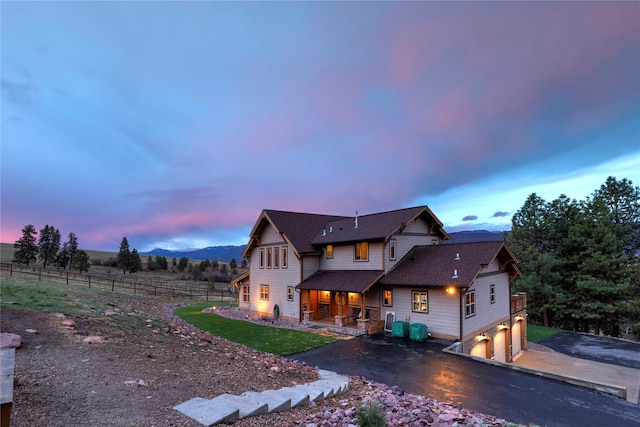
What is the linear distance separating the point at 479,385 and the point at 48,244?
3312 inches

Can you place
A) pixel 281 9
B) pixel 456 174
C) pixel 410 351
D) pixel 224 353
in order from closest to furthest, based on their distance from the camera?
pixel 224 353
pixel 410 351
pixel 281 9
pixel 456 174

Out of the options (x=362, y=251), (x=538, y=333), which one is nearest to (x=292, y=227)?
(x=362, y=251)

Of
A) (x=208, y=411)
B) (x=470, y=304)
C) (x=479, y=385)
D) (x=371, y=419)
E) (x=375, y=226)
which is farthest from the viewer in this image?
(x=375, y=226)

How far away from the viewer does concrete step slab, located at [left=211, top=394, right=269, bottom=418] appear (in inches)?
200

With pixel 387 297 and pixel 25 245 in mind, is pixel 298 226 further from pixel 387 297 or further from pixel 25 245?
pixel 25 245

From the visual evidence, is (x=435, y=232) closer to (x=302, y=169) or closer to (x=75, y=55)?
(x=302, y=169)

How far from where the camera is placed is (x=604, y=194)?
2906 centimetres

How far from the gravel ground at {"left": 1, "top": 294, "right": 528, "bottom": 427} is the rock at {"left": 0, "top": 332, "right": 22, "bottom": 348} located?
0.54 feet

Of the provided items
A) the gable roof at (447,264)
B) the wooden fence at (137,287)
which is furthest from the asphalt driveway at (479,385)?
the wooden fence at (137,287)

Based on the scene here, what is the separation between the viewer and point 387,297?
19.2 meters

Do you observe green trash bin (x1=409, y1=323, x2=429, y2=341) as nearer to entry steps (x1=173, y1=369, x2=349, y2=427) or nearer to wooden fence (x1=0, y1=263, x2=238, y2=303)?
entry steps (x1=173, y1=369, x2=349, y2=427)

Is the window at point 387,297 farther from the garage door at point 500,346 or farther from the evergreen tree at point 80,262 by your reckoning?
the evergreen tree at point 80,262

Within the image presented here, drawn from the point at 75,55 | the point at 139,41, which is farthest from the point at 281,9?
the point at 75,55

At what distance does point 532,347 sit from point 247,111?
28.9m
